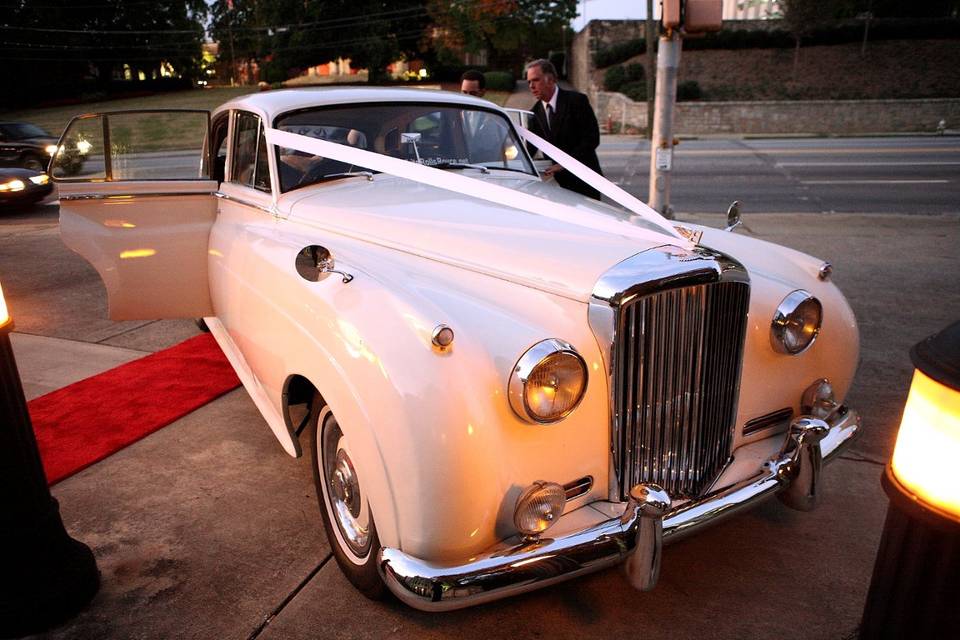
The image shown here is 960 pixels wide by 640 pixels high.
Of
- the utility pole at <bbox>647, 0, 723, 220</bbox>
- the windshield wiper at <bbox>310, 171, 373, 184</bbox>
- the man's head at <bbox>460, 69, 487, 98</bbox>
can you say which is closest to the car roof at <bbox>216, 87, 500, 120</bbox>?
the windshield wiper at <bbox>310, 171, 373, 184</bbox>

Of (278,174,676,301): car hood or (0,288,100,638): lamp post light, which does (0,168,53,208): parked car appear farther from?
(0,288,100,638): lamp post light

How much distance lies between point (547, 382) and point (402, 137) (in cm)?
208

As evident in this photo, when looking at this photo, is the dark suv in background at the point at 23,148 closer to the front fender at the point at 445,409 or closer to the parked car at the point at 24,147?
the parked car at the point at 24,147

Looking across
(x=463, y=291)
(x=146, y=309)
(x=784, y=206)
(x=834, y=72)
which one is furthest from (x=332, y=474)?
(x=834, y=72)

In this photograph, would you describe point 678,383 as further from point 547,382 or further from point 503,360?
point 503,360

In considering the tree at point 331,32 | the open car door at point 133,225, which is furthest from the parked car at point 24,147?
the tree at point 331,32

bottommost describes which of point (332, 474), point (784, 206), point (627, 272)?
point (784, 206)

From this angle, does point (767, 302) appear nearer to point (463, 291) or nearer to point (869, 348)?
point (463, 291)

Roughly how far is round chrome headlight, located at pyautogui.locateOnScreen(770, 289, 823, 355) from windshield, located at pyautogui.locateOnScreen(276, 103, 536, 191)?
1.83 meters

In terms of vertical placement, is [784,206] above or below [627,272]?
below

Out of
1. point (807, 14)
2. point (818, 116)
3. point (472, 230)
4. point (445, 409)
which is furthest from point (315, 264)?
point (807, 14)

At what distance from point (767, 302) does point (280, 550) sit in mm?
2218

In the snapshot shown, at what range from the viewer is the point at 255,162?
372 centimetres

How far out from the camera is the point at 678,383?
2.41 m
